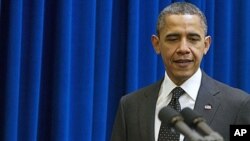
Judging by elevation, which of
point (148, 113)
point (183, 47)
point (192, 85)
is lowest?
point (148, 113)

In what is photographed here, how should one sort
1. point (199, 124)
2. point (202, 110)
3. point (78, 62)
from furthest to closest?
point (78, 62) → point (202, 110) → point (199, 124)

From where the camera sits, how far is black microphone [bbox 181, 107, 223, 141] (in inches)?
37.1

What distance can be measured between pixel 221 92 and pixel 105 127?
931 mm

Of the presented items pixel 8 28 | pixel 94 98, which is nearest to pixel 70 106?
pixel 94 98

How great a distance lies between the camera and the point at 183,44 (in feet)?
5.51

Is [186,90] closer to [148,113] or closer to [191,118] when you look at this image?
[148,113]

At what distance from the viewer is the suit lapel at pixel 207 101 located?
5.43ft

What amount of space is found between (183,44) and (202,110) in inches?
9.8

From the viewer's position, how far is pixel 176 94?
1.73m

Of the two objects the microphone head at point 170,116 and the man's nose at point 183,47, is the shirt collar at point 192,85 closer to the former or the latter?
the man's nose at point 183,47

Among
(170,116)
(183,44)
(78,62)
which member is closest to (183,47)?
(183,44)

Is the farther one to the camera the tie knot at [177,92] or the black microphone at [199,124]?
the tie knot at [177,92]

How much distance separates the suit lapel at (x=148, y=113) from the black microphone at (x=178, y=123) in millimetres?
637

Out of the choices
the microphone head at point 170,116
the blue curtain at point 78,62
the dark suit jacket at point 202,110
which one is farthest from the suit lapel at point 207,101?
the blue curtain at point 78,62
